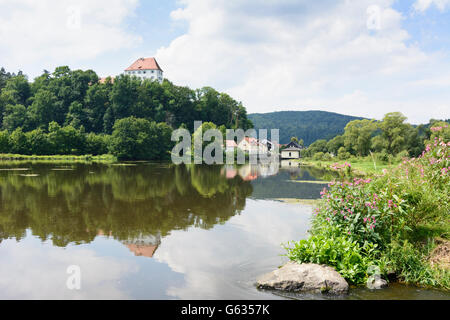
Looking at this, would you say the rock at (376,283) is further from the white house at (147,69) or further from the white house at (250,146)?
the white house at (147,69)

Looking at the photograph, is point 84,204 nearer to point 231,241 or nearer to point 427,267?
point 231,241

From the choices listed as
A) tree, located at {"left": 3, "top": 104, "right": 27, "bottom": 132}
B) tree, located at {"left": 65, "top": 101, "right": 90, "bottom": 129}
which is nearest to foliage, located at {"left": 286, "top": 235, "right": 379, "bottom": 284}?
tree, located at {"left": 65, "top": 101, "right": 90, "bottom": 129}

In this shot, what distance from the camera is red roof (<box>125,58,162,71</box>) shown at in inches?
4759

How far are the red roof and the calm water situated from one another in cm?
10959

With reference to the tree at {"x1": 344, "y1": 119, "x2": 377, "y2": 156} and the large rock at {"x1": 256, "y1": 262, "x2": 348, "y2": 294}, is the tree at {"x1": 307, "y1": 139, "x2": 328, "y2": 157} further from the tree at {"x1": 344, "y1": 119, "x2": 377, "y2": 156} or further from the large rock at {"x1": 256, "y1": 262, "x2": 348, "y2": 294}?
the large rock at {"x1": 256, "y1": 262, "x2": 348, "y2": 294}

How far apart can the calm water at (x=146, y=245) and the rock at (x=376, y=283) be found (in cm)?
15

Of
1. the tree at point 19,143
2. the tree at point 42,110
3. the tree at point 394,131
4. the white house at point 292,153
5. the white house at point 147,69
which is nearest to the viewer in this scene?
the tree at point 394,131

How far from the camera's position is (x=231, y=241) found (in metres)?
9.88

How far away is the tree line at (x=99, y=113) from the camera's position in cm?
7031

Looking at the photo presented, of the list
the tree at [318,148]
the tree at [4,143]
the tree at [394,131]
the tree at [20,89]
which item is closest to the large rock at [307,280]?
the tree at [394,131]

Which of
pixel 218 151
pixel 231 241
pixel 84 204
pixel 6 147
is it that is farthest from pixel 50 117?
pixel 231 241

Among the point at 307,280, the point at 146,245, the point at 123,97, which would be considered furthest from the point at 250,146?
the point at 307,280

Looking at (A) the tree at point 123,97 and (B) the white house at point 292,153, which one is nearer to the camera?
(A) the tree at point 123,97

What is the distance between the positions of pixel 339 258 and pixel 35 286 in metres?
5.76
